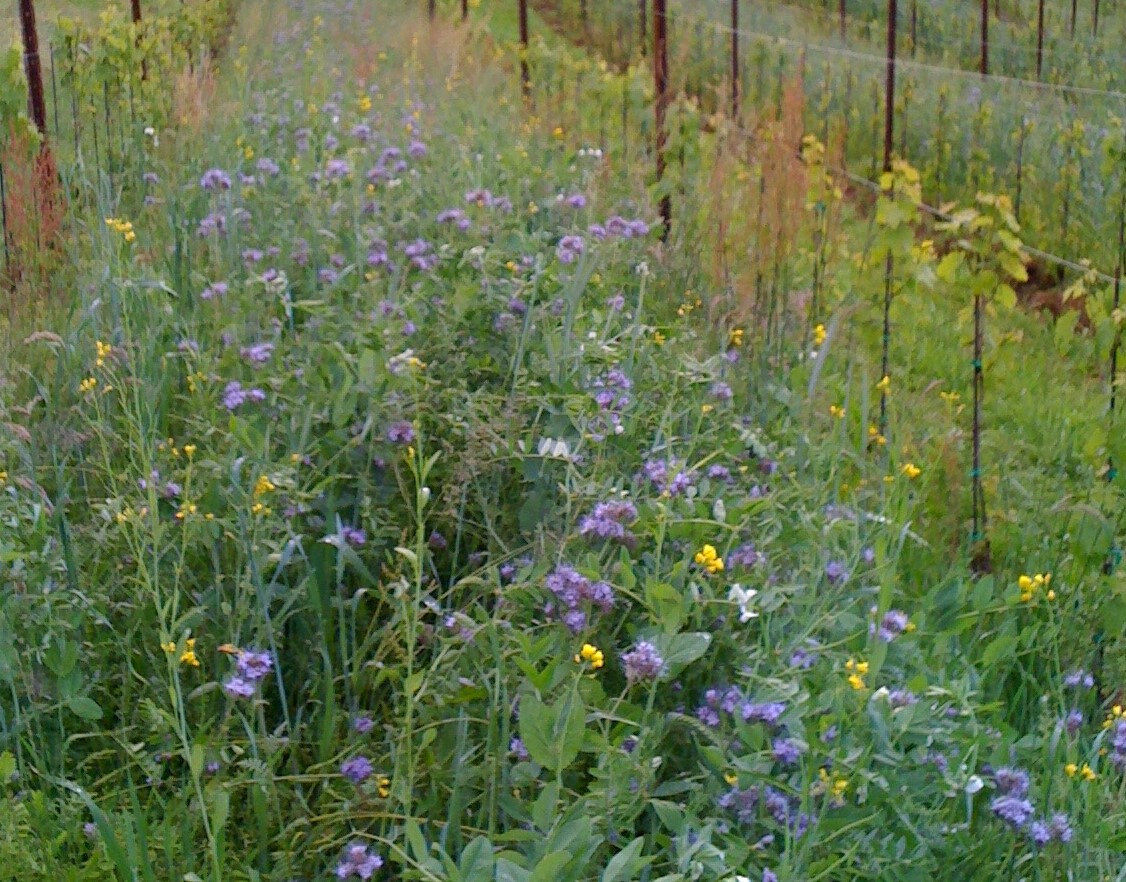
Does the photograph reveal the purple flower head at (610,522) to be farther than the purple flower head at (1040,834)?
Yes

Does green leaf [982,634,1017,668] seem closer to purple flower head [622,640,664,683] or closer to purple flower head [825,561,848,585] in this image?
purple flower head [825,561,848,585]

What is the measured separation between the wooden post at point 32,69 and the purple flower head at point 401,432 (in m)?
3.46

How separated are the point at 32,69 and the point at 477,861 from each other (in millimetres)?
4897

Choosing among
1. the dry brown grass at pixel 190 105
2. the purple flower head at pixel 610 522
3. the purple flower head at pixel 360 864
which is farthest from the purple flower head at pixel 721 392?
the dry brown grass at pixel 190 105

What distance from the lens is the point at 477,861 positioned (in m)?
1.88

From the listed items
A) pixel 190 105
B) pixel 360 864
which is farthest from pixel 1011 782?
pixel 190 105

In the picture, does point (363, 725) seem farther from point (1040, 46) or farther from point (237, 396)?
point (1040, 46)

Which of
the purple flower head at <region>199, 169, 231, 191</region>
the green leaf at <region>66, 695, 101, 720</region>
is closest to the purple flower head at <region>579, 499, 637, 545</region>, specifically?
the green leaf at <region>66, 695, 101, 720</region>

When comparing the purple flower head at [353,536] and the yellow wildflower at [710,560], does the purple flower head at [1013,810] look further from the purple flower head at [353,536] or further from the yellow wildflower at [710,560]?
the purple flower head at [353,536]

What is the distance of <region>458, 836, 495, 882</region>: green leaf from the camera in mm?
1869

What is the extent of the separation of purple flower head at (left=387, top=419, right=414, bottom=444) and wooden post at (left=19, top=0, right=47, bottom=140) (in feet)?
11.4

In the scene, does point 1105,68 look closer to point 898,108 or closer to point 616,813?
point 898,108

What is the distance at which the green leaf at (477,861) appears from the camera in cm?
187

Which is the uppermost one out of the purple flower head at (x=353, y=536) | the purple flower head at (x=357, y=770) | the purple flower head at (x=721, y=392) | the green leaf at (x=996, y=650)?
the purple flower head at (x=721, y=392)
